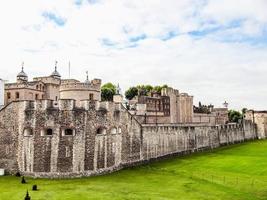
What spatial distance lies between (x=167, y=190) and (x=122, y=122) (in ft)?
38.3

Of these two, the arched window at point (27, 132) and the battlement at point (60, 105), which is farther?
the arched window at point (27, 132)

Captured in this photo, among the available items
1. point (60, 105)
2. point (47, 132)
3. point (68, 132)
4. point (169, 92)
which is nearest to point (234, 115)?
point (169, 92)

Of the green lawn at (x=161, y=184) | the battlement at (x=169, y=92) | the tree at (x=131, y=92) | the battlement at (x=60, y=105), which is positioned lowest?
the green lawn at (x=161, y=184)

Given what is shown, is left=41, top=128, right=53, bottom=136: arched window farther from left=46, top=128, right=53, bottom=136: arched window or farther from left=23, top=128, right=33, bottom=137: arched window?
left=23, top=128, right=33, bottom=137: arched window

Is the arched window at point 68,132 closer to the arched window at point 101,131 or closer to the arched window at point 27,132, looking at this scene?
the arched window at point 101,131

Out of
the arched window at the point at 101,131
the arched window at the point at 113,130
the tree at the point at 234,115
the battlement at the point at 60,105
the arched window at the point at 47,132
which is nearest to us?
the arched window at the point at 47,132

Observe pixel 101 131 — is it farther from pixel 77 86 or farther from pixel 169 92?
pixel 169 92

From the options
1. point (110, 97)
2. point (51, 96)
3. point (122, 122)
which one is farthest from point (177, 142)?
point (110, 97)

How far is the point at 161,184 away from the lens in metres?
29.7

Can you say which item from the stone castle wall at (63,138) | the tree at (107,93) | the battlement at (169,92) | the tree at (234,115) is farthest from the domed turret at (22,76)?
the tree at (234,115)

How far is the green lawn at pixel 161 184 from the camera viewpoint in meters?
25.4

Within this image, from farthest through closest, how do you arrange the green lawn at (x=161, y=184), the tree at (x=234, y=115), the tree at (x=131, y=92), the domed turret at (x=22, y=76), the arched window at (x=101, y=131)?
the tree at (x=234, y=115)
the tree at (x=131, y=92)
the domed turret at (x=22, y=76)
the arched window at (x=101, y=131)
the green lawn at (x=161, y=184)

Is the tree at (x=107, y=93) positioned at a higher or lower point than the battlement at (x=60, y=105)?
higher

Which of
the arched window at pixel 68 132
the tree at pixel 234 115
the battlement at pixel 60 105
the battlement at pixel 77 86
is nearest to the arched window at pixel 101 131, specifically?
the battlement at pixel 60 105
